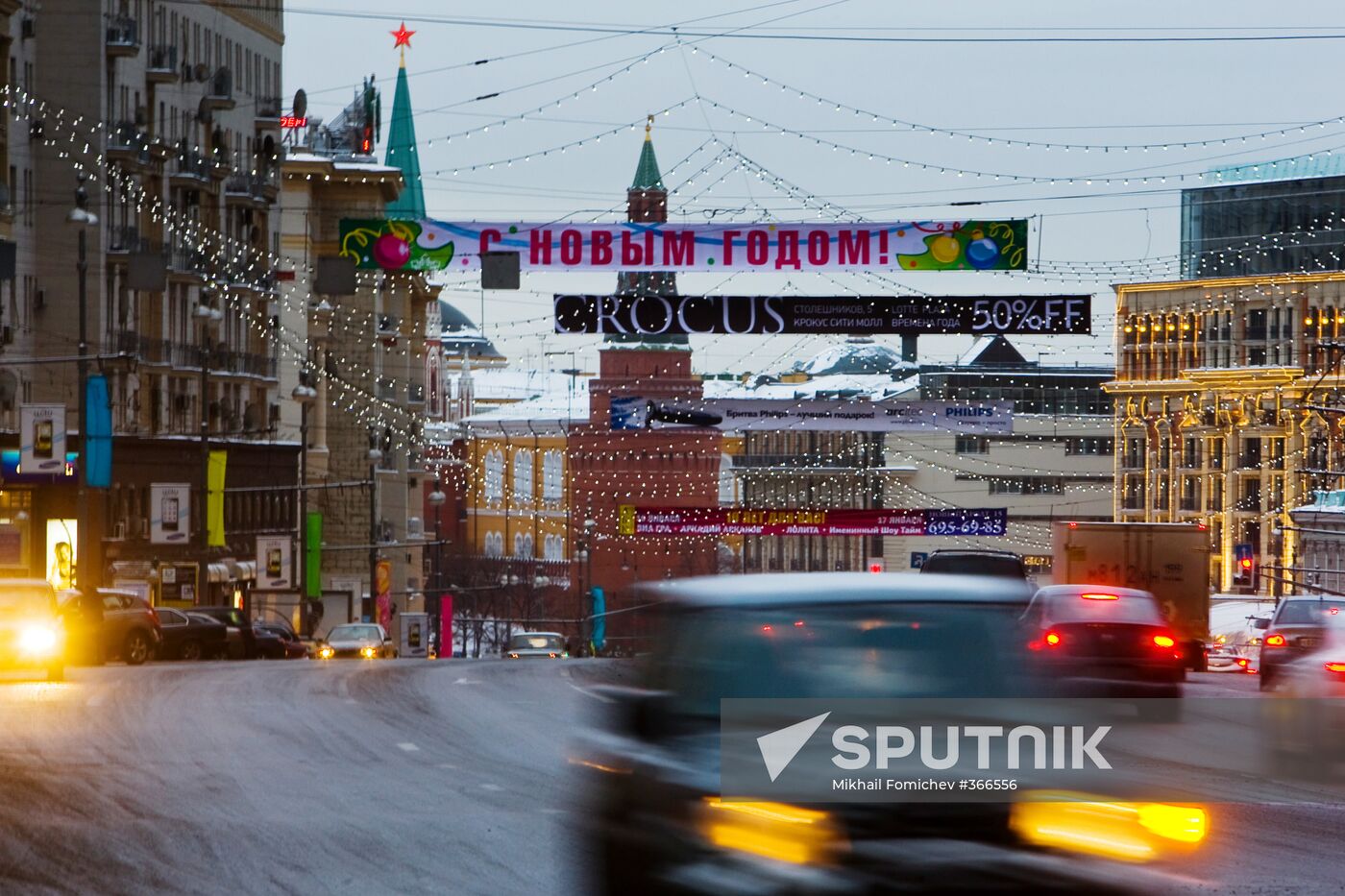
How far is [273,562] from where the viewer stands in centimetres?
6800

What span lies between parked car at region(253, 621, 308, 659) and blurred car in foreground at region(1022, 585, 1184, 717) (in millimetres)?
36098

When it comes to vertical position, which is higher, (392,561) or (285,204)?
(285,204)

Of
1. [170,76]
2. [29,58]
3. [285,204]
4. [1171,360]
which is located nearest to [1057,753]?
[29,58]

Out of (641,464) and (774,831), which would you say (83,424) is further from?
(641,464)

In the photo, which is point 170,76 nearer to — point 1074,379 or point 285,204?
point 285,204

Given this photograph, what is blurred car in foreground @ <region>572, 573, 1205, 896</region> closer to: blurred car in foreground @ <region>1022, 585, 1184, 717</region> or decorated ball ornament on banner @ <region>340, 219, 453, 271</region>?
blurred car in foreground @ <region>1022, 585, 1184, 717</region>

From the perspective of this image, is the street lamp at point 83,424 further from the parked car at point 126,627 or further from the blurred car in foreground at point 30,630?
the blurred car in foreground at point 30,630

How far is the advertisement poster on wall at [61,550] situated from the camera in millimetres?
61812

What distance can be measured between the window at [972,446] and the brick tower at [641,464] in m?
18.9

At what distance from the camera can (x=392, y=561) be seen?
4038 inches

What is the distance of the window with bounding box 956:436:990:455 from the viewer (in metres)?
174

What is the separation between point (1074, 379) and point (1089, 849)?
167 meters

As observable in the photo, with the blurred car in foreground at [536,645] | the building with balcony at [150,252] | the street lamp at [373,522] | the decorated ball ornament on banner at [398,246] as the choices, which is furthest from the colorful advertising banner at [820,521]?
the decorated ball ornament on banner at [398,246]

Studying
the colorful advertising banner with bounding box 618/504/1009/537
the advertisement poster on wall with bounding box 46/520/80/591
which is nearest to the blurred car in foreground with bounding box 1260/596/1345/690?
the advertisement poster on wall with bounding box 46/520/80/591
